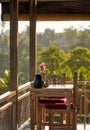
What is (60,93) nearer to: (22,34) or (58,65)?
(58,65)

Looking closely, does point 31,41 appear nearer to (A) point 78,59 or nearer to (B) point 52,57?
(A) point 78,59

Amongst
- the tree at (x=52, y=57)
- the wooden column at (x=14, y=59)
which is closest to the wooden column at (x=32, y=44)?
the wooden column at (x=14, y=59)

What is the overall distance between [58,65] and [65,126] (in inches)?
464

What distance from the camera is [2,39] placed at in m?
23.4

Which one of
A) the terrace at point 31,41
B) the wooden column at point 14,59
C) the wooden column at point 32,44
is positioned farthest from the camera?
the wooden column at point 32,44

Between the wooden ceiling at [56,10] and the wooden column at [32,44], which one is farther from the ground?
the wooden ceiling at [56,10]

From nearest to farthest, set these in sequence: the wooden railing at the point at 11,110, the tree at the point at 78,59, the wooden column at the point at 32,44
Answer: the wooden railing at the point at 11,110 → the wooden column at the point at 32,44 → the tree at the point at 78,59

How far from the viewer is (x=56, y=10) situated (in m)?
7.75

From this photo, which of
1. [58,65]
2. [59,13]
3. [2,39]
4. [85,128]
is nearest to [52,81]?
[85,128]

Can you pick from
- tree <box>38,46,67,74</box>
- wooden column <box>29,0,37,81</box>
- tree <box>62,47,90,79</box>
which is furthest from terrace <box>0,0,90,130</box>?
tree <box>38,46,67,74</box>

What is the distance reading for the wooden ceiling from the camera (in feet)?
25.1

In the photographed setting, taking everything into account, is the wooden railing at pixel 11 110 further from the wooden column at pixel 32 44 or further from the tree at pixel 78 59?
the tree at pixel 78 59

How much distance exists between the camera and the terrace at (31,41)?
583 cm

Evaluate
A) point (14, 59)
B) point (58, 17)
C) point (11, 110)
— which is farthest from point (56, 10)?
point (11, 110)
